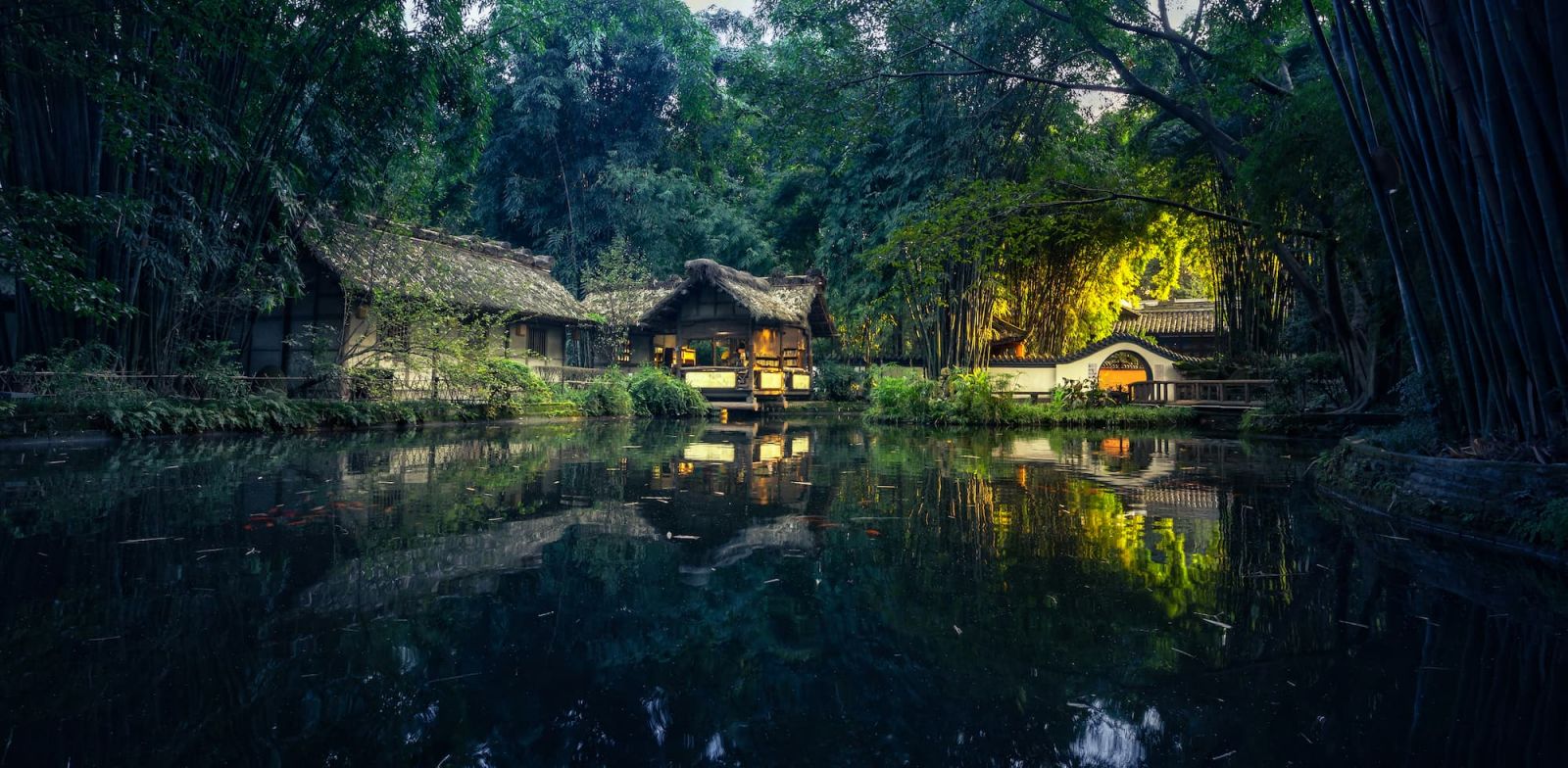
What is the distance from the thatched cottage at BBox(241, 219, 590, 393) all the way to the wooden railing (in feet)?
54.2

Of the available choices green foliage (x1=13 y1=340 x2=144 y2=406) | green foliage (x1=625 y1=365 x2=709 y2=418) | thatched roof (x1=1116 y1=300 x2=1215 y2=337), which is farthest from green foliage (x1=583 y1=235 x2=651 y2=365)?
thatched roof (x1=1116 y1=300 x2=1215 y2=337)

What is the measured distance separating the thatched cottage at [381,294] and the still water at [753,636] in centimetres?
1239

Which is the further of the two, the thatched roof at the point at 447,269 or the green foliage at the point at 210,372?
the thatched roof at the point at 447,269

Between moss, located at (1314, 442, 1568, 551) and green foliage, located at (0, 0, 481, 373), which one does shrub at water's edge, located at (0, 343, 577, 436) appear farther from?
moss, located at (1314, 442, 1568, 551)

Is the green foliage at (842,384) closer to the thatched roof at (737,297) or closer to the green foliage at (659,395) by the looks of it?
the thatched roof at (737,297)

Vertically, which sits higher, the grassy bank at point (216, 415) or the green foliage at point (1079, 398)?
the green foliage at point (1079, 398)

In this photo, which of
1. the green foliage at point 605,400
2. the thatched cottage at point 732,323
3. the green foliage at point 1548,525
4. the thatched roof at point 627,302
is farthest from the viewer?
the thatched roof at point 627,302

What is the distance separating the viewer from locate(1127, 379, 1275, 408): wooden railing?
18.4 m

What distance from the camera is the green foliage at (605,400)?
66.2 feet

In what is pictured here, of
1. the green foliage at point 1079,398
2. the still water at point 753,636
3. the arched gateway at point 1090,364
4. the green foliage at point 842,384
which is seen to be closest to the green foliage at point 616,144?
the green foliage at point 842,384

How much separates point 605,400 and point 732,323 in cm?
678

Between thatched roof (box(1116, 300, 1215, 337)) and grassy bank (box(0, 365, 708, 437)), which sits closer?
grassy bank (box(0, 365, 708, 437))

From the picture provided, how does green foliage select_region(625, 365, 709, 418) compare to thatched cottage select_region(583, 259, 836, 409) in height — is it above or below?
below

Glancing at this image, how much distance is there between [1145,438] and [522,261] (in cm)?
2051
